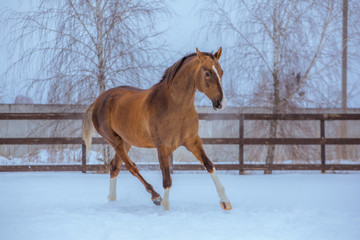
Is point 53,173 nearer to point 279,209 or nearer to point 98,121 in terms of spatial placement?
point 98,121

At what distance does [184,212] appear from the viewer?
3.30 metres

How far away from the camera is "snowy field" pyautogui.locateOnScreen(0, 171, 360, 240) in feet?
8.55

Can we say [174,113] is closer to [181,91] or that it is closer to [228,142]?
[181,91]

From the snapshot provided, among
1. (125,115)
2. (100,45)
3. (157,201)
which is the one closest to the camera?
(157,201)

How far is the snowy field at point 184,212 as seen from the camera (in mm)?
2607

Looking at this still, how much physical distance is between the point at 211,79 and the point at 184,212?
4.16 feet

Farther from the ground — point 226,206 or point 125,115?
point 125,115

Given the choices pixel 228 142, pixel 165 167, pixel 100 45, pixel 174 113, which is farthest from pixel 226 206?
pixel 100 45

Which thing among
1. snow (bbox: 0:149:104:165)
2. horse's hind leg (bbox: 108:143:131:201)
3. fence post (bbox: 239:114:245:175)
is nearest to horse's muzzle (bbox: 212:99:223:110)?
horse's hind leg (bbox: 108:143:131:201)

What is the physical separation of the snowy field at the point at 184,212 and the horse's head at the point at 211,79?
1.04 meters

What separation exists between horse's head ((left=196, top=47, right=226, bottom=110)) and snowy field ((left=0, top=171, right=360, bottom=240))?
3.40ft

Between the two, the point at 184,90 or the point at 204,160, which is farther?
the point at 204,160

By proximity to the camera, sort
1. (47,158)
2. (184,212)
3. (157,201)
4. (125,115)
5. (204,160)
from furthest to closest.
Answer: (47,158)
(125,115)
(157,201)
(204,160)
(184,212)

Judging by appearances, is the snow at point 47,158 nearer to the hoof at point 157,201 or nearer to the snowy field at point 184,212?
the snowy field at point 184,212
